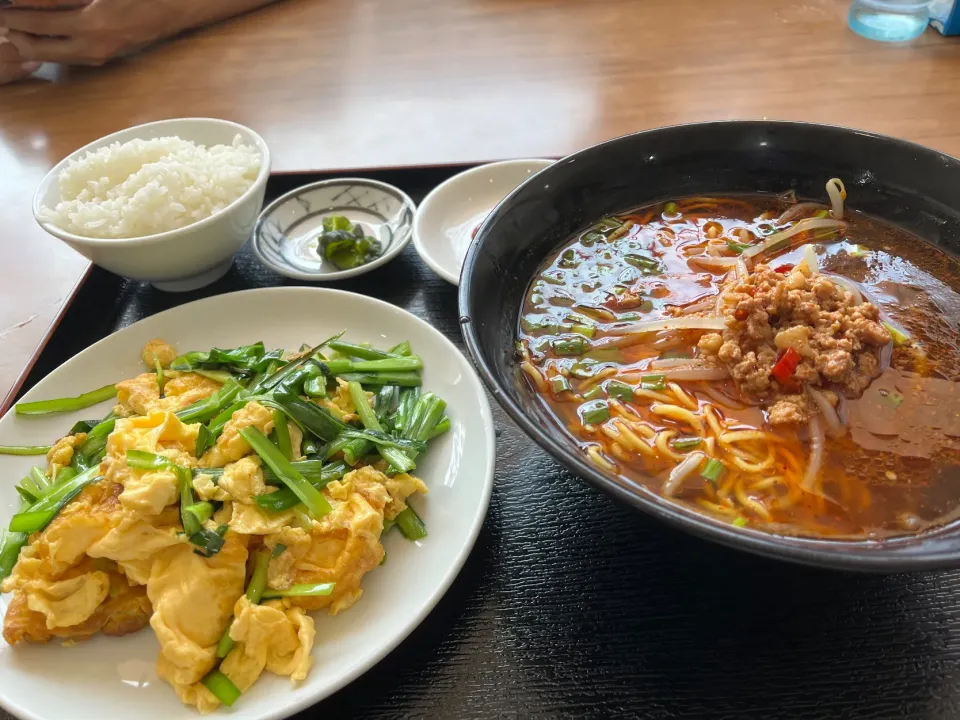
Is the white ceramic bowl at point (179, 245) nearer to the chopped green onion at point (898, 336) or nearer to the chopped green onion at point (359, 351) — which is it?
the chopped green onion at point (359, 351)

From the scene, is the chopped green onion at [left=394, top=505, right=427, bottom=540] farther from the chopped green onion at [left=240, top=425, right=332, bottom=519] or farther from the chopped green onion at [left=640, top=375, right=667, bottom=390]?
the chopped green onion at [left=640, top=375, right=667, bottom=390]

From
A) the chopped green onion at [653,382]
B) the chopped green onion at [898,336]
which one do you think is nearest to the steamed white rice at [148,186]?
the chopped green onion at [653,382]

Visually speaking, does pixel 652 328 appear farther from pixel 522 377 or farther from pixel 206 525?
pixel 206 525

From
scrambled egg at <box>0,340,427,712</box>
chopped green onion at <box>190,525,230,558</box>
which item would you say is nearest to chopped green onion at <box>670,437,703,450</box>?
scrambled egg at <box>0,340,427,712</box>

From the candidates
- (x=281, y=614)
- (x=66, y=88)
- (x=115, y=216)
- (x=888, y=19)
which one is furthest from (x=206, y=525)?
(x=888, y=19)

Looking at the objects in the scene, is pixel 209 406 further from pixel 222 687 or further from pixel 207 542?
pixel 222 687

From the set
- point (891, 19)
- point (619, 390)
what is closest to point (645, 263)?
point (619, 390)
